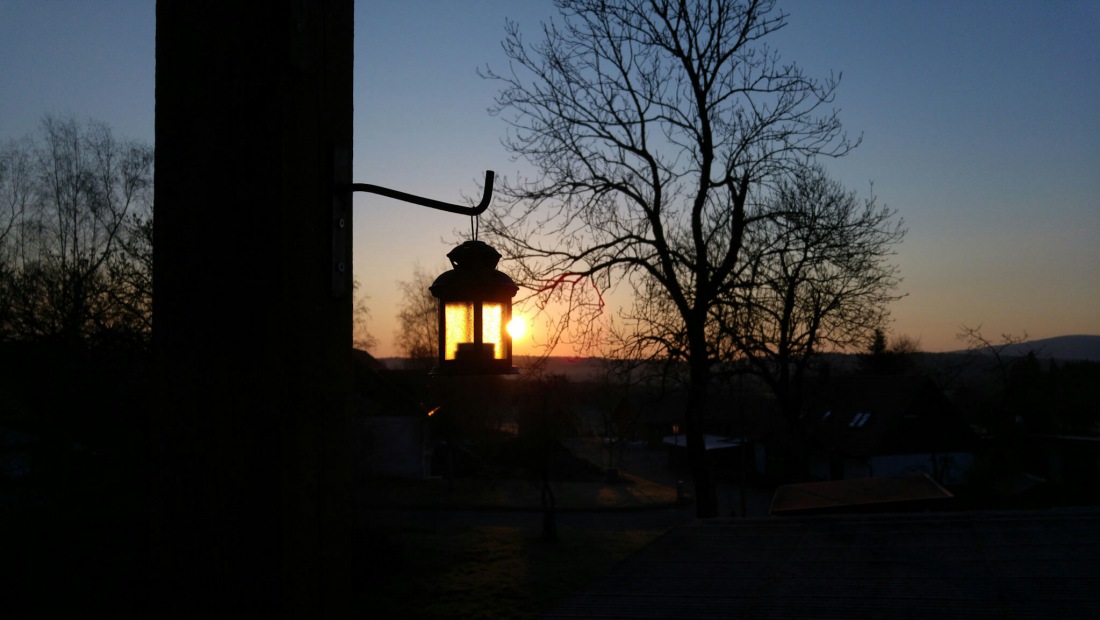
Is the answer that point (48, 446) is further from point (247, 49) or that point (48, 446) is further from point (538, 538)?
point (538, 538)

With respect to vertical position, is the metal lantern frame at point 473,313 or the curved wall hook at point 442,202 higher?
the curved wall hook at point 442,202

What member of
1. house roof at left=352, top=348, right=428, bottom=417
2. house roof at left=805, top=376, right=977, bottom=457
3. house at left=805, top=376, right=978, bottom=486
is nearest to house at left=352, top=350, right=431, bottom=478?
house roof at left=352, top=348, right=428, bottom=417

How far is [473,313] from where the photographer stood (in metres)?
3.00

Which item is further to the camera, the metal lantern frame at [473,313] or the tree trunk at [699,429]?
the tree trunk at [699,429]

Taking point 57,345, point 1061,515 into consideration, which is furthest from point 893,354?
point 57,345

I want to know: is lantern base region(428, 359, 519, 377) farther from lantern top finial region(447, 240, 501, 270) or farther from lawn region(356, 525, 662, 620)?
lawn region(356, 525, 662, 620)

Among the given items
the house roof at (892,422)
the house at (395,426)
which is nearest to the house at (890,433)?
the house roof at (892,422)

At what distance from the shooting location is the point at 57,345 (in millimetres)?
7316

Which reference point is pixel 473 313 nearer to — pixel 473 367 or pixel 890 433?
pixel 473 367

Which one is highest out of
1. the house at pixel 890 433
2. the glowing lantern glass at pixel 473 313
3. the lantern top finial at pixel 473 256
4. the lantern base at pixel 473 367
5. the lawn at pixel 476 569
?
the lantern top finial at pixel 473 256

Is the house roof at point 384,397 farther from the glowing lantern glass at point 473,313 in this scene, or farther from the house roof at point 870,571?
the glowing lantern glass at point 473,313

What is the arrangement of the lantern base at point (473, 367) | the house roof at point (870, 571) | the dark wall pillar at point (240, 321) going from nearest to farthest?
the dark wall pillar at point (240, 321)
the lantern base at point (473, 367)
the house roof at point (870, 571)

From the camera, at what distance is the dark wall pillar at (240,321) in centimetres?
173

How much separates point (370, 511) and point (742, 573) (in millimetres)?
23469
